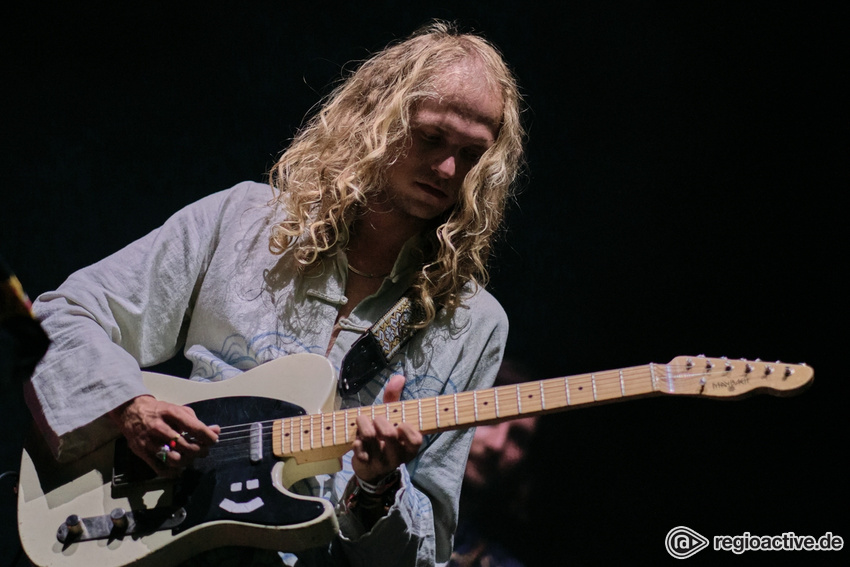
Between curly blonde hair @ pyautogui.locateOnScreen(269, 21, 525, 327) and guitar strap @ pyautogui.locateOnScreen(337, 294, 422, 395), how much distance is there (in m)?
0.05

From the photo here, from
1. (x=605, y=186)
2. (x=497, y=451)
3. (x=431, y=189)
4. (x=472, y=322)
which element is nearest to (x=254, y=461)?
(x=472, y=322)

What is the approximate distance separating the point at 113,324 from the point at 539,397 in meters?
1.07

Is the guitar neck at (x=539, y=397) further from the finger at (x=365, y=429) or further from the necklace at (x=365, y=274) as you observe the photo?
the necklace at (x=365, y=274)

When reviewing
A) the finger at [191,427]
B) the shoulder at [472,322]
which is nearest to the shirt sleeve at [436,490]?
the shoulder at [472,322]

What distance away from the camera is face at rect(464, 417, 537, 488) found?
277 centimetres

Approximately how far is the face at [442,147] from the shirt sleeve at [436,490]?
0.33 metres

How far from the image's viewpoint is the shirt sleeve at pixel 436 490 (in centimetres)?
183

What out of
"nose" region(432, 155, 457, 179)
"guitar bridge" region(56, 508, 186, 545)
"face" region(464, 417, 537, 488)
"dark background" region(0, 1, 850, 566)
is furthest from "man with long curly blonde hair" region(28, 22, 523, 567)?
"face" region(464, 417, 537, 488)

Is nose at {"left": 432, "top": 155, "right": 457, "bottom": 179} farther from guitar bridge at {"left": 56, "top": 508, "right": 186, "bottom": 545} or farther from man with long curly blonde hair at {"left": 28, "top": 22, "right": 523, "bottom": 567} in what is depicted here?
→ guitar bridge at {"left": 56, "top": 508, "right": 186, "bottom": 545}

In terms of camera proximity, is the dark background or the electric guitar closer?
the electric guitar

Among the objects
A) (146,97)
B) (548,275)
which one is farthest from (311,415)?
(146,97)

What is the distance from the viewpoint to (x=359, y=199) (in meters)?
2.21

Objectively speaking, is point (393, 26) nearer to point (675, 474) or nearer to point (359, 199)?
point (359, 199)

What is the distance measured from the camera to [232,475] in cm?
173
